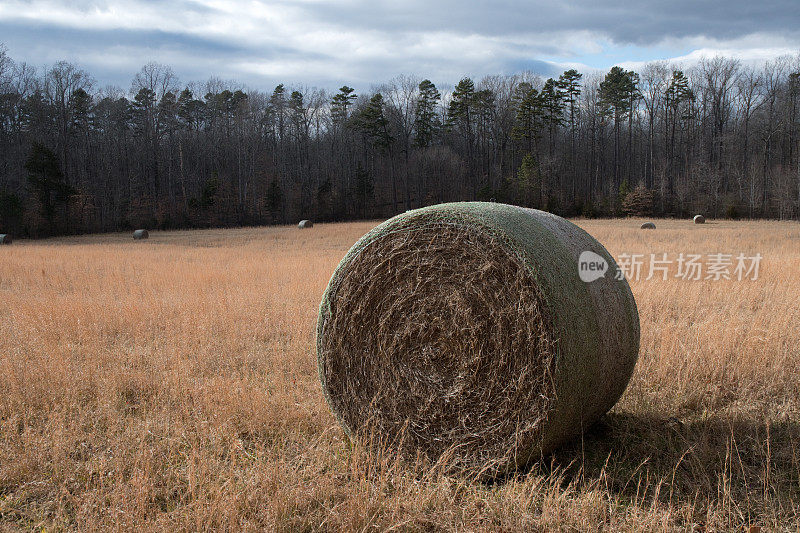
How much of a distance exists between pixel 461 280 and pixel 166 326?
19.2ft

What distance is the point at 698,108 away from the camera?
191 ft

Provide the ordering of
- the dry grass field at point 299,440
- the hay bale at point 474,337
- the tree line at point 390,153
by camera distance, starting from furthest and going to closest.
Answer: the tree line at point 390,153 < the hay bale at point 474,337 < the dry grass field at point 299,440

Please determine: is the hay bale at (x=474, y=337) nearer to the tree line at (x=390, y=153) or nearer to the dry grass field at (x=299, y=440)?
the dry grass field at (x=299, y=440)

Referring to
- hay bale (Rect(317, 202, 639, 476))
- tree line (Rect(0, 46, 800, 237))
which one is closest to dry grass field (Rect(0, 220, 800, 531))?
hay bale (Rect(317, 202, 639, 476))

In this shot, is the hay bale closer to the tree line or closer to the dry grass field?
the dry grass field

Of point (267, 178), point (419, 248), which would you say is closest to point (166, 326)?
point (419, 248)

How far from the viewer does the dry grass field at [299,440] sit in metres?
3.17

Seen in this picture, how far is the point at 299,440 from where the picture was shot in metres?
4.27

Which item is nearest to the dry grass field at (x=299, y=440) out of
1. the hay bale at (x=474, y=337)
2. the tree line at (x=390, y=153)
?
the hay bale at (x=474, y=337)

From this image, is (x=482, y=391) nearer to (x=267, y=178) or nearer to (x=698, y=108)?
(x=267, y=178)

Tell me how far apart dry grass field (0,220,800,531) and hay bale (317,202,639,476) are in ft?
0.98

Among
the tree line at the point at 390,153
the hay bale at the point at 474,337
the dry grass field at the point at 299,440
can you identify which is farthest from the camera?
the tree line at the point at 390,153

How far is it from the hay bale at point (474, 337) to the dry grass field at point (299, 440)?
0.98 feet

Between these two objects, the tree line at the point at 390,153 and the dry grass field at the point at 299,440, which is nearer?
the dry grass field at the point at 299,440
